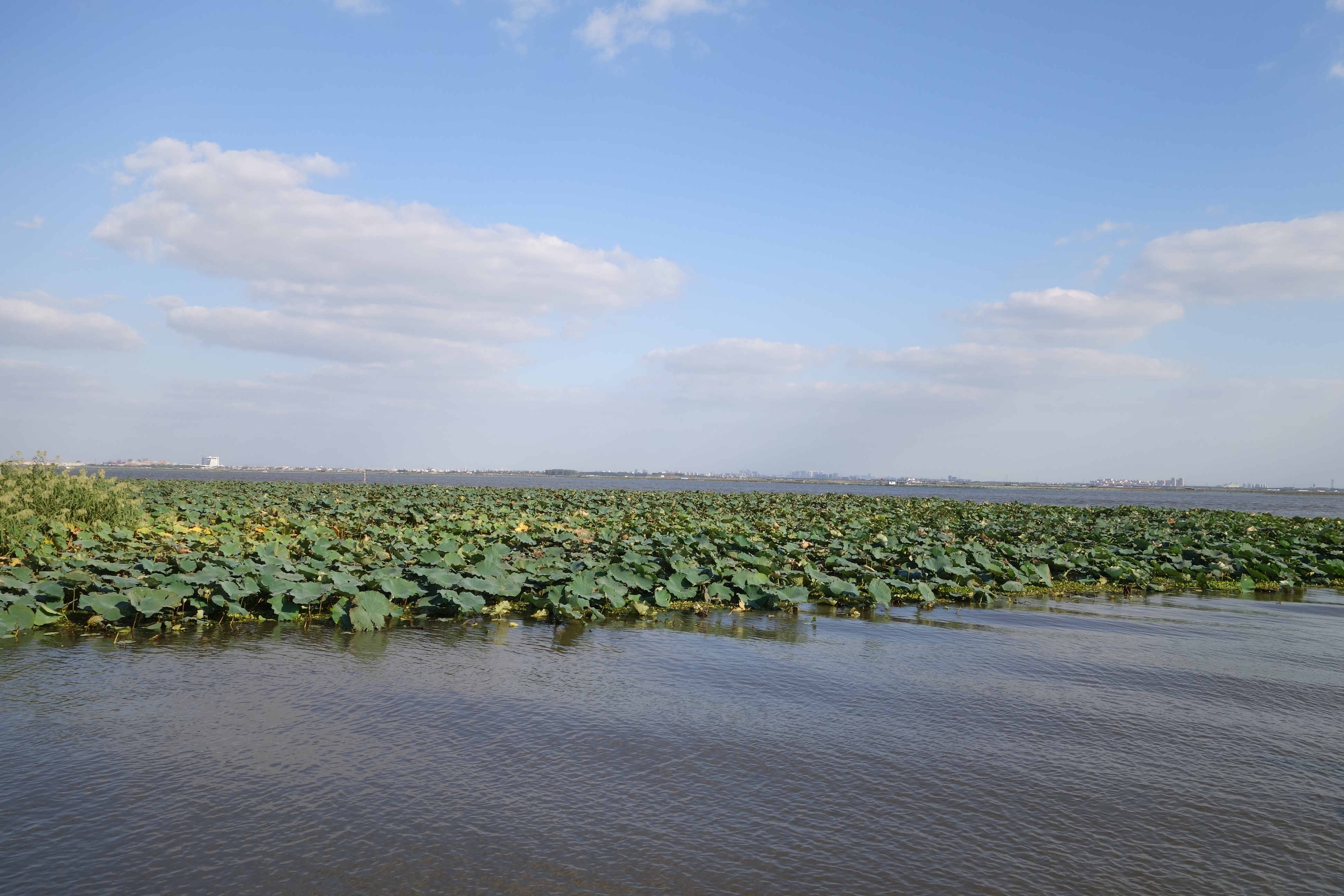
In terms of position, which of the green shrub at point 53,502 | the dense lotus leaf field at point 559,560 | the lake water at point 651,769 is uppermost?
the green shrub at point 53,502

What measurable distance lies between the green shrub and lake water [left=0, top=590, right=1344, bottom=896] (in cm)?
577

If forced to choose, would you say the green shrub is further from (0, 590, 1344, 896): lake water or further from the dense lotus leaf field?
(0, 590, 1344, 896): lake water

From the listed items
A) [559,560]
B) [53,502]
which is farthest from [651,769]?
[53,502]

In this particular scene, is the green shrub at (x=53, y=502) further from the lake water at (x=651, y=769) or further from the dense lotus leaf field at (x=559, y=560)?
the lake water at (x=651, y=769)

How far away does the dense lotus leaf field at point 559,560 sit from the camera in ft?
24.7

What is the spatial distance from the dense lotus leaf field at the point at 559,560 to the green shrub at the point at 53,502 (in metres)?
0.20

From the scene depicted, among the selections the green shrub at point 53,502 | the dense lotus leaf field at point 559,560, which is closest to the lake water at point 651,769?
the dense lotus leaf field at point 559,560

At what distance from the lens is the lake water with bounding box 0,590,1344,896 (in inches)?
115

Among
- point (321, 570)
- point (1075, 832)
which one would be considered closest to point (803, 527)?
point (321, 570)

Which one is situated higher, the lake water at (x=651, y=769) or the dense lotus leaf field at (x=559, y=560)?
the dense lotus leaf field at (x=559, y=560)

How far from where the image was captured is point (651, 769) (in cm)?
398

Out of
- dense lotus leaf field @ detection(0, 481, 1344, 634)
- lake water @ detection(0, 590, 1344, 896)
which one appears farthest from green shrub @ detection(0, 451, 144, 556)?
lake water @ detection(0, 590, 1344, 896)

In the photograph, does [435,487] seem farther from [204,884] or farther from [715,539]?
[204,884]

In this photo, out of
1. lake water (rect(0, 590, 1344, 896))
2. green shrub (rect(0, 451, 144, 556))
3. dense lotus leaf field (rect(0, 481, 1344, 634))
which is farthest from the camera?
green shrub (rect(0, 451, 144, 556))
